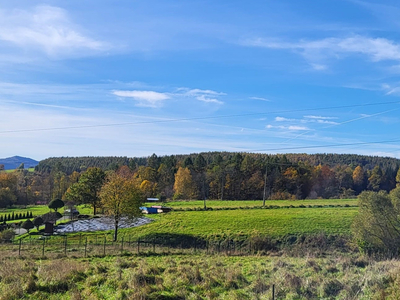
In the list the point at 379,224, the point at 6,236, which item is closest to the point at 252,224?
the point at 379,224

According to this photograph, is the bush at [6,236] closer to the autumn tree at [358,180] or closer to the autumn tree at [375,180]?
the autumn tree at [375,180]

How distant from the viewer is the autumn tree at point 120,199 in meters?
37.9

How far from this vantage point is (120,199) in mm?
38188

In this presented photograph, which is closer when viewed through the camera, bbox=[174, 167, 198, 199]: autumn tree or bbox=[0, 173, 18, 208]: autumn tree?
bbox=[0, 173, 18, 208]: autumn tree

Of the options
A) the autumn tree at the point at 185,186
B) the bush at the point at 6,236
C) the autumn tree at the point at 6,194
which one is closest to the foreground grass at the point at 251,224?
the bush at the point at 6,236

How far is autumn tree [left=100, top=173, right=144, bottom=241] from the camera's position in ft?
124

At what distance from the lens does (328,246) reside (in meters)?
33.4

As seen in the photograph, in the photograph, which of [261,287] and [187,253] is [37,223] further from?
[261,287]

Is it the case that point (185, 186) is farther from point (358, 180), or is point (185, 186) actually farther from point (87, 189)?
point (358, 180)

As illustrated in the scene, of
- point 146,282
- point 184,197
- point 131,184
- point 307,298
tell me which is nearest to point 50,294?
point 146,282

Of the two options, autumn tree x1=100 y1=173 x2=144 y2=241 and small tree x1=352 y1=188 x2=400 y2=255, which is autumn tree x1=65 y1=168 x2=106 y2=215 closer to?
autumn tree x1=100 y1=173 x2=144 y2=241

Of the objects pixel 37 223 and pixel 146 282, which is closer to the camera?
pixel 146 282

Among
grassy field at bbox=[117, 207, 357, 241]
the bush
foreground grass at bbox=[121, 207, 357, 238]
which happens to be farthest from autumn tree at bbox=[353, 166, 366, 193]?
the bush

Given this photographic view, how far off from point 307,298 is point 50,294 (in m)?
8.48
